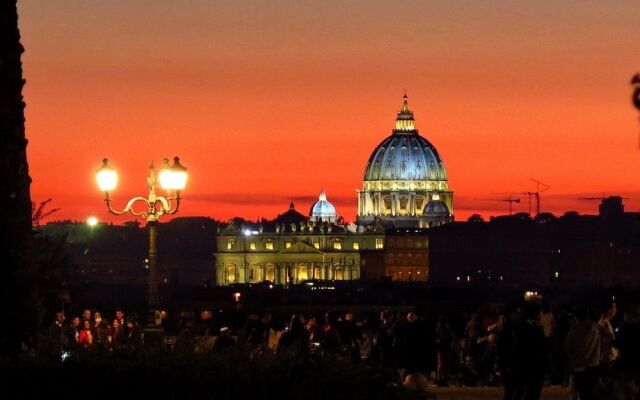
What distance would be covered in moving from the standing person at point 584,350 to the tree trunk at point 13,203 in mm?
4767

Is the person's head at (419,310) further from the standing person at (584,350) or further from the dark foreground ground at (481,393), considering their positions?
the dark foreground ground at (481,393)

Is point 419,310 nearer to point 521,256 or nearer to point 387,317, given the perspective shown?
point 387,317

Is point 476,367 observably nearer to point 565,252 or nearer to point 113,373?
point 113,373

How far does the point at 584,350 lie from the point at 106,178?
8.31m

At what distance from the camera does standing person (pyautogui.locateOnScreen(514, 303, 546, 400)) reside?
17984 mm

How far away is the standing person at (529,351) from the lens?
17984mm

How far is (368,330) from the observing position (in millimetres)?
23750

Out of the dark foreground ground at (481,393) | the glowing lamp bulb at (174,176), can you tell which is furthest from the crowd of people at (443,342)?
the glowing lamp bulb at (174,176)

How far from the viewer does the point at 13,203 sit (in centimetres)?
1647

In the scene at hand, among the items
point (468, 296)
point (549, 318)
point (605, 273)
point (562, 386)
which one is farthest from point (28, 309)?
point (605, 273)

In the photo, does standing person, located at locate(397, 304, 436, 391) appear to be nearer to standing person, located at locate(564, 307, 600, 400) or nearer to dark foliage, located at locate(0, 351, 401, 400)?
standing person, located at locate(564, 307, 600, 400)

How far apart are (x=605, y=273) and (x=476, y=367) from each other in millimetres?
170840

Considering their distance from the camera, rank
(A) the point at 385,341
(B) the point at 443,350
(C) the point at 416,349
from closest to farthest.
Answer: (C) the point at 416,349
(A) the point at 385,341
(B) the point at 443,350

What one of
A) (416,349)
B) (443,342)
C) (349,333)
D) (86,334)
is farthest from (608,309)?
(86,334)
